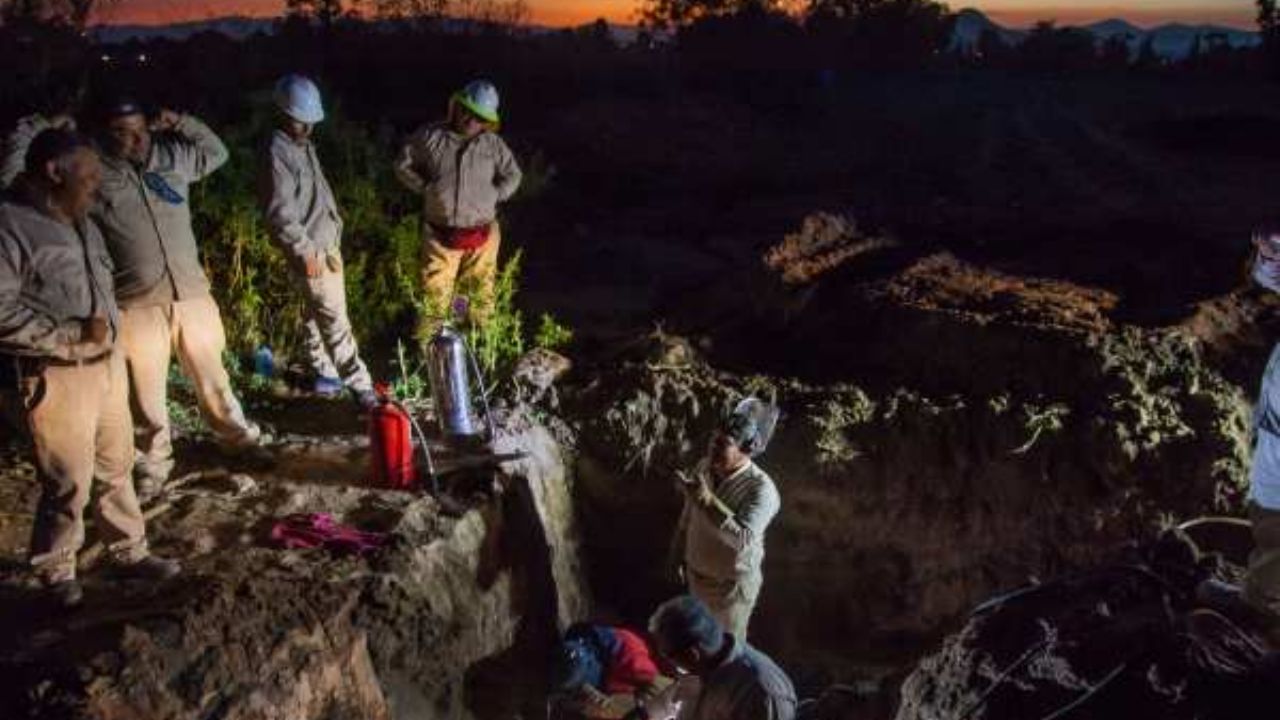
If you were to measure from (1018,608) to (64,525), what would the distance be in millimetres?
4106

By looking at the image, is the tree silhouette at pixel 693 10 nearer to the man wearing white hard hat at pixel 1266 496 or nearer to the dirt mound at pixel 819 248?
the dirt mound at pixel 819 248

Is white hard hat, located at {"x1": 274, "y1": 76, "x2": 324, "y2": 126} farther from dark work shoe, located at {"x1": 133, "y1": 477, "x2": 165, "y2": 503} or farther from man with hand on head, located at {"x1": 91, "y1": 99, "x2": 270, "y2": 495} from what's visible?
dark work shoe, located at {"x1": 133, "y1": 477, "x2": 165, "y2": 503}

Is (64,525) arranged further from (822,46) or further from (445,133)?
(822,46)

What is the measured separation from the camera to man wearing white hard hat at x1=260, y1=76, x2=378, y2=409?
221 inches

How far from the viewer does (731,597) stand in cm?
465

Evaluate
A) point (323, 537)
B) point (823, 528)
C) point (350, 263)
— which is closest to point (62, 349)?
point (323, 537)

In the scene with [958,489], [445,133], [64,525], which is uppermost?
[445,133]

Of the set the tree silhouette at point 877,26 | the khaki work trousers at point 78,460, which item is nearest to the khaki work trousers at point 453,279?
the khaki work trousers at point 78,460

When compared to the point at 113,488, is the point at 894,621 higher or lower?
lower

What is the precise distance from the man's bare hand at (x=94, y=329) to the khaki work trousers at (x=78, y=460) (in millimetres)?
141

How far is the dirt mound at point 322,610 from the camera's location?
11.9 ft

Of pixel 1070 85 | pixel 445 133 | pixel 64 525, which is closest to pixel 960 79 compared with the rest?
pixel 1070 85

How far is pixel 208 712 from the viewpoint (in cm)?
363

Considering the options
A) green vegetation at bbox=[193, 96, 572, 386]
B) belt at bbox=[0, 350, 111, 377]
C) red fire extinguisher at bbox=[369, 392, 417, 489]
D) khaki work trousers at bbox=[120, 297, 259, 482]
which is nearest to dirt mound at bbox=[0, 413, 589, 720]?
red fire extinguisher at bbox=[369, 392, 417, 489]
